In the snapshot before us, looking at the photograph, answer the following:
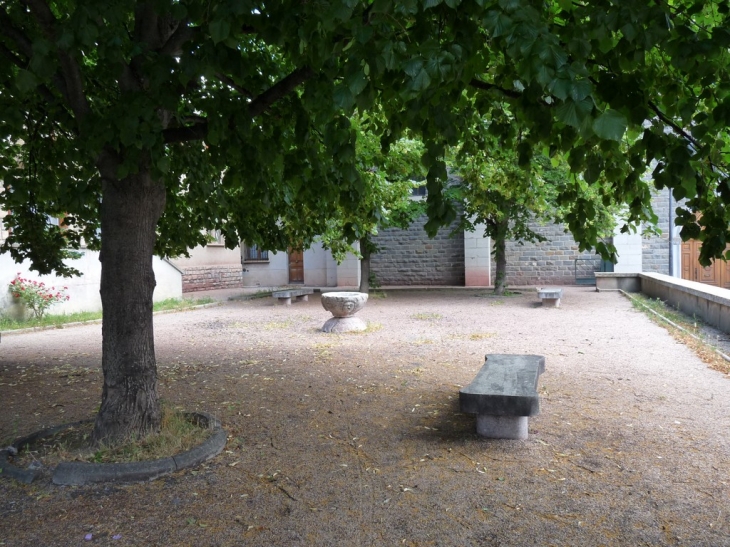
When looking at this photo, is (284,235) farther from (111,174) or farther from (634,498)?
(634,498)

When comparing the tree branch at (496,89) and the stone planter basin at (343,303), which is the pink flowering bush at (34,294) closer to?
the stone planter basin at (343,303)

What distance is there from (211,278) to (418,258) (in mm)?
8006

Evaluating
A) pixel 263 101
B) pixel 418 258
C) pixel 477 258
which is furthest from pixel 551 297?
pixel 263 101

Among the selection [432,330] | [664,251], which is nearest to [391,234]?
[664,251]

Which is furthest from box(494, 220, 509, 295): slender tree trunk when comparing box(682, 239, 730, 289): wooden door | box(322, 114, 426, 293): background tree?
box(682, 239, 730, 289): wooden door

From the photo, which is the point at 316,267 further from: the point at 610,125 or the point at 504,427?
the point at 610,125

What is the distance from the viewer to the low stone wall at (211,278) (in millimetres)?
20781

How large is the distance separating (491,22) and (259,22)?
150 centimetres

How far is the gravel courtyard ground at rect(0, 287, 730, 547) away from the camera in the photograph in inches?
116

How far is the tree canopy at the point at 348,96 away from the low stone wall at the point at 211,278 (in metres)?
15.7

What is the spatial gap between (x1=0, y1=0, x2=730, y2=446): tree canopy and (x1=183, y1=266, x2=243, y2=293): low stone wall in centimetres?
1573

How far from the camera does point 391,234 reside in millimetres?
23172

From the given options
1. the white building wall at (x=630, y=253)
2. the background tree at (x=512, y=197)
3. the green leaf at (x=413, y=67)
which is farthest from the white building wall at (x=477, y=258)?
the green leaf at (x=413, y=67)

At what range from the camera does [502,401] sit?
4008 mm
